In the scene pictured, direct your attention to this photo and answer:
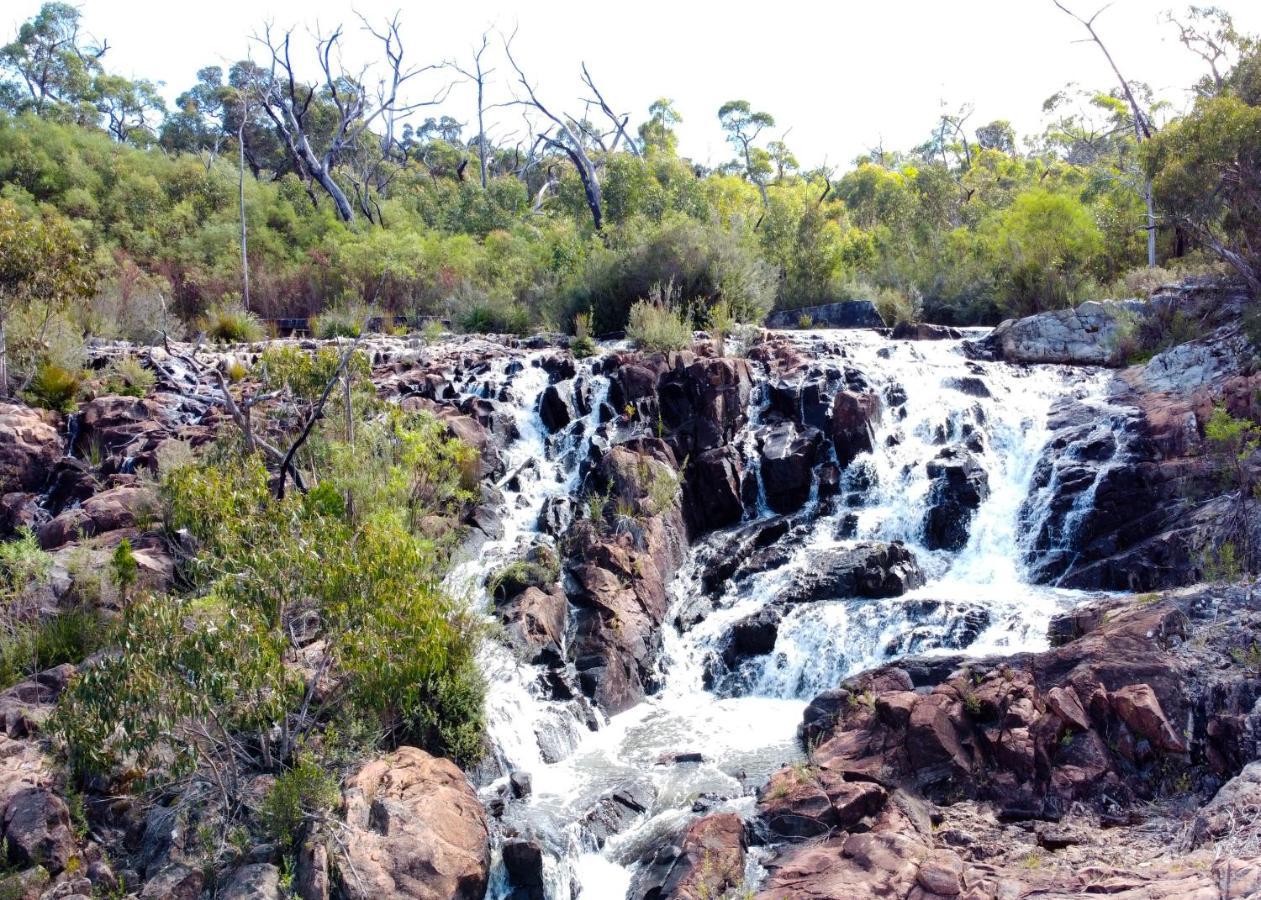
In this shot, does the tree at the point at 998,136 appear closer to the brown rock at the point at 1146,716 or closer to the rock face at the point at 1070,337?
the rock face at the point at 1070,337

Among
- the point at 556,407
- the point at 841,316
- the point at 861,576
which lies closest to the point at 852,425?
the point at 861,576

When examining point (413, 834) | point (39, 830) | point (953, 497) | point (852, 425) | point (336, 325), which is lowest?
point (413, 834)

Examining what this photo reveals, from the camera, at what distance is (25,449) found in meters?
15.0

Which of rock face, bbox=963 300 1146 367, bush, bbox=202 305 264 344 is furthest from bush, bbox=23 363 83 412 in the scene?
rock face, bbox=963 300 1146 367

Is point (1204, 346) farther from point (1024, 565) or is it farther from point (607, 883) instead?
point (607, 883)

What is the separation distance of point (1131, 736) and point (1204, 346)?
10.3 m

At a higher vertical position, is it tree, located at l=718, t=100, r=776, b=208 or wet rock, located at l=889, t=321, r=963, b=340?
tree, located at l=718, t=100, r=776, b=208

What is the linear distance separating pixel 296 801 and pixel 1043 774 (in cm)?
618

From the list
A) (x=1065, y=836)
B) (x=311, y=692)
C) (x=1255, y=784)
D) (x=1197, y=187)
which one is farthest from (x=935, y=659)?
(x=1197, y=187)

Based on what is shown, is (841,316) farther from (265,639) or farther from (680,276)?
(265,639)

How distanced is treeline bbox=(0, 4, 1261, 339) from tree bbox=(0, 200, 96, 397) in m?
0.70

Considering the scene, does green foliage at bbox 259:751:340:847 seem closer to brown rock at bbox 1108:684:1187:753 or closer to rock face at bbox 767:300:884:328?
brown rock at bbox 1108:684:1187:753

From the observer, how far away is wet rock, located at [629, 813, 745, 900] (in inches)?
296

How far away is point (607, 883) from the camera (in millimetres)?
8164
